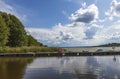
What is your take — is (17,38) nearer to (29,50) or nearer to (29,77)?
(29,50)

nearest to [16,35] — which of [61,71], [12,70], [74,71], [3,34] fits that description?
[3,34]

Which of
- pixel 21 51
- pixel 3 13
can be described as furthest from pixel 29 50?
pixel 3 13

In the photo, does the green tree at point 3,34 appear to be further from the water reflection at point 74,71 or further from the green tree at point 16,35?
the water reflection at point 74,71

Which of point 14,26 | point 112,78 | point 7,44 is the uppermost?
point 14,26

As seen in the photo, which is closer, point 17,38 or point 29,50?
point 29,50

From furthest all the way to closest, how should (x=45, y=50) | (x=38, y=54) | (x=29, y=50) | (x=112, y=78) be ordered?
(x=45, y=50), (x=29, y=50), (x=38, y=54), (x=112, y=78)

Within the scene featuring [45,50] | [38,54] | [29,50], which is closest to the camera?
[38,54]

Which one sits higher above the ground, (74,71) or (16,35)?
(16,35)

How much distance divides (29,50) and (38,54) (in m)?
7.11

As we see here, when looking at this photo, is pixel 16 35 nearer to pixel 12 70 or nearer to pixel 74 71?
pixel 12 70

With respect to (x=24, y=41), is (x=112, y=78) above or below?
below

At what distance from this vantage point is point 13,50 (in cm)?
8681

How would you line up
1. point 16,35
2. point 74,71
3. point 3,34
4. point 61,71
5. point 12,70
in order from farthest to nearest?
1. point 16,35
2. point 3,34
3. point 12,70
4. point 61,71
5. point 74,71

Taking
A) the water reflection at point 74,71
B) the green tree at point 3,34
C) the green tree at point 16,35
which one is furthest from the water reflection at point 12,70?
the green tree at point 16,35
